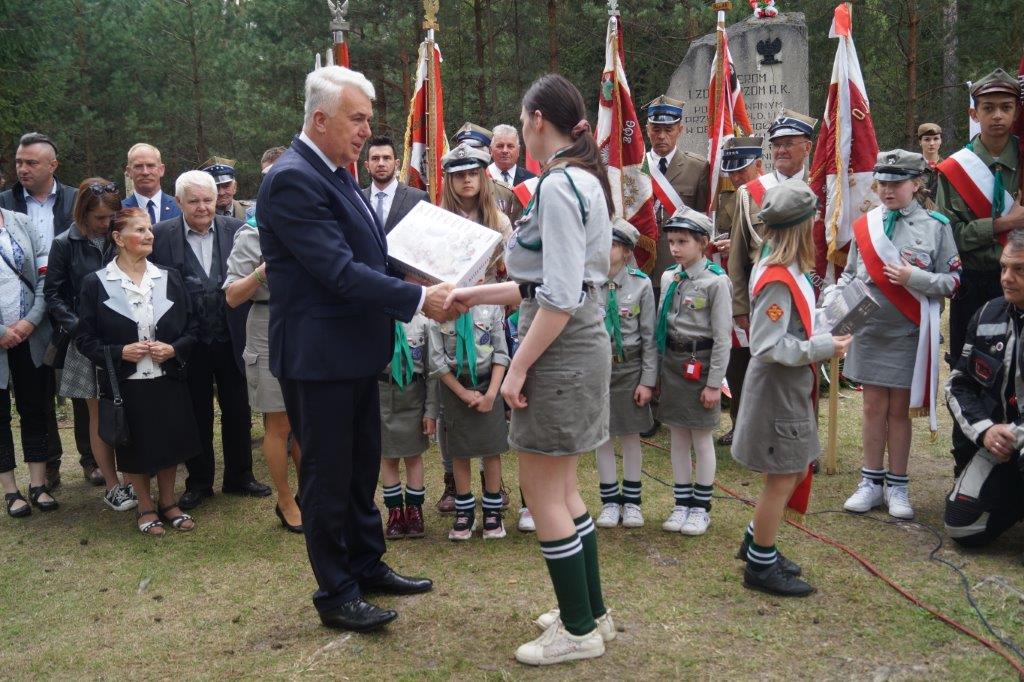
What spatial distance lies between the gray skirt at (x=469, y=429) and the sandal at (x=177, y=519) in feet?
5.65

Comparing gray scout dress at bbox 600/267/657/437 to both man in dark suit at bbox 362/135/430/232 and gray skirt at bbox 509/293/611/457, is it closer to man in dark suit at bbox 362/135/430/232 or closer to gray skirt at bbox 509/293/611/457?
man in dark suit at bbox 362/135/430/232

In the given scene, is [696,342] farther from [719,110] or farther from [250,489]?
[250,489]

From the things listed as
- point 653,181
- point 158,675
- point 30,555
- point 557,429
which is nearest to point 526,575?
point 557,429

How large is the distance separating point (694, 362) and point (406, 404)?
5.27 ft

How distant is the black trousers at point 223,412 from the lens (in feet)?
18.8

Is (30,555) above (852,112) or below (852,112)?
below

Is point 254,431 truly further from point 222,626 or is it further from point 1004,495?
point 1004,495

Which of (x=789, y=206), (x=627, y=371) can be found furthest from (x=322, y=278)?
(x=627, y=371)

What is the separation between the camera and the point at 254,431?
7.82 metres

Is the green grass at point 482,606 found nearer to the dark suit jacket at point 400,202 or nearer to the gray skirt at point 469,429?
the gray skirt at point 469,429

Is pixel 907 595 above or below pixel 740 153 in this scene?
below

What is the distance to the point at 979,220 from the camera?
5.04 metres

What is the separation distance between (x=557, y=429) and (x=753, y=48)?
813 cm

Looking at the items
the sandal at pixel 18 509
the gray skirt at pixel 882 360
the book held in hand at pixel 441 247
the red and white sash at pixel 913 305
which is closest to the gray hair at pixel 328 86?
the book held in hand at pixel 441 247
